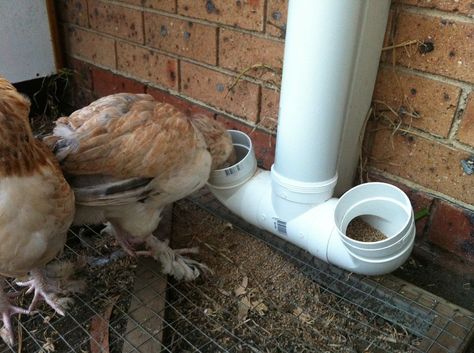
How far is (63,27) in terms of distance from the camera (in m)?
2.82

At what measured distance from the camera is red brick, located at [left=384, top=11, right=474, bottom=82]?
1.37 metres

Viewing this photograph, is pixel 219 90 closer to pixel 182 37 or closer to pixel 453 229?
pixel 182 37

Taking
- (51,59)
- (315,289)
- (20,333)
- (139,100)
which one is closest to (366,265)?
(315,289)

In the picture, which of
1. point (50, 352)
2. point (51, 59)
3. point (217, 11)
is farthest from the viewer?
point (51, 59)

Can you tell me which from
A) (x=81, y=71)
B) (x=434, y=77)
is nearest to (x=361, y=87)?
(x=434, y=77)

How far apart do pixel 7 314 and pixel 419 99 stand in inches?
57.6

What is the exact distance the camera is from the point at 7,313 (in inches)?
57.9

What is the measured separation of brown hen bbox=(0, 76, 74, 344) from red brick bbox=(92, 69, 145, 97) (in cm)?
123

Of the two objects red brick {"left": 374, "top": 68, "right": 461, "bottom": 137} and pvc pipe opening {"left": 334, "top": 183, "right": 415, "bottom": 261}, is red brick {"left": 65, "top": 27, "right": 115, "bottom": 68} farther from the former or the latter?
pvc pipe opening {"left": 334, "top": 183, "right": 415, "bottom": 261}

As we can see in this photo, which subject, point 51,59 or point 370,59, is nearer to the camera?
point 370,59

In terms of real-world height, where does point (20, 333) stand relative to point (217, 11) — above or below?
below

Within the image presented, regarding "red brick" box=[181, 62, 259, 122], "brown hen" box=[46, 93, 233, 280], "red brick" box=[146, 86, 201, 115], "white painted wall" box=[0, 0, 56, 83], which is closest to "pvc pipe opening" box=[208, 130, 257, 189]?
"brown hen" box=[46, 93, 233, 280]

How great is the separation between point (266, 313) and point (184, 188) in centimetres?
48

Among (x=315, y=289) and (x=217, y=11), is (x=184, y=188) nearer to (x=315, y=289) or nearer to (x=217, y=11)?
(x=315, y=289)
